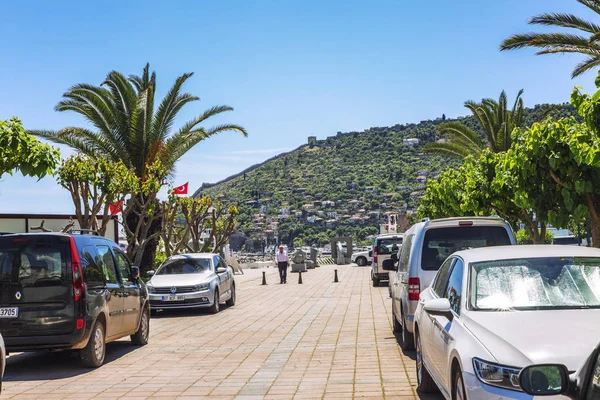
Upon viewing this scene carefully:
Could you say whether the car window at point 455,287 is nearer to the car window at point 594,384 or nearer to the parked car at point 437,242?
the car window at point 594,384

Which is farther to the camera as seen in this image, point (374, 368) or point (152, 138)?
point (152, 138)

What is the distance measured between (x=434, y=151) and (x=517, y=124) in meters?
4.70

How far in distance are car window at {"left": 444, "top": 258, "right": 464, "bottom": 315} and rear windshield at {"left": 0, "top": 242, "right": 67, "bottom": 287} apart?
5.73 meters

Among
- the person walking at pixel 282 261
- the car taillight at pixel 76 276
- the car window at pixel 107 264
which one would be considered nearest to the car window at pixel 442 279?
the car taillight at pixel 76 276

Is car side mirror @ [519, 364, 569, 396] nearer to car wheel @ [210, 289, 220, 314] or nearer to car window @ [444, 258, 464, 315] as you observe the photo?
car window @ [444, 258, 464, 315]

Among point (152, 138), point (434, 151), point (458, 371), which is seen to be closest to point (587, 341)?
point (458, 371)

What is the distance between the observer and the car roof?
6758mm

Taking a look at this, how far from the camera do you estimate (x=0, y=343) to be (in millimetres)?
8023

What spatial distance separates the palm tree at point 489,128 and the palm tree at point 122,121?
40.4 ft

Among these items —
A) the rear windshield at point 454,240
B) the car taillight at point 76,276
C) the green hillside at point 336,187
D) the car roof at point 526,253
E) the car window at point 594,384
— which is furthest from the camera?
the green hillside at point 336,187

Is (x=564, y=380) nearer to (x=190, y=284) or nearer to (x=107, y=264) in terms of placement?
(x=107, y=264)

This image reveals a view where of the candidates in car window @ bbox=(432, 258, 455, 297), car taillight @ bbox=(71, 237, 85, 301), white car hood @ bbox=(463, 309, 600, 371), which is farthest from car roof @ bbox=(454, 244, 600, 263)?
→ car taillight @ bbox=(71, 237, 85, 301)

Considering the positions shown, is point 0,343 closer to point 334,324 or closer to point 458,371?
point 458,371

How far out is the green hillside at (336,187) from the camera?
11675cm
